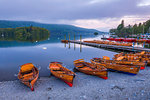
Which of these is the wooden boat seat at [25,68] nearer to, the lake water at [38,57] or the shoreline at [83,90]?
the shoreline at [83,90]

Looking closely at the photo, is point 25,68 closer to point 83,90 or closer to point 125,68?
point 83,90

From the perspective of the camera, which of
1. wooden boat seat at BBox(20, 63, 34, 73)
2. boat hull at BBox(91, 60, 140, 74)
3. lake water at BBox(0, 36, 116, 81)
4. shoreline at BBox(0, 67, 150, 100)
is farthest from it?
lake water at BBox(0, 36, 116, 81)

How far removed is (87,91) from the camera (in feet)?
43.2

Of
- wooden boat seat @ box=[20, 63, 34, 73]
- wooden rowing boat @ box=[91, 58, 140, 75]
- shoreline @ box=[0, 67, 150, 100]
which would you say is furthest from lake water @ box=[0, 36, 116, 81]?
wooden rowing boat @ box=[91, 58, 140, 75]

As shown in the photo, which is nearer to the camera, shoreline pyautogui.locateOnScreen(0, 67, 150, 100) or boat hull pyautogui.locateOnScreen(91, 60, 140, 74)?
shoreline pyautogui.locateOnScreen(0, 67, 150, 100)

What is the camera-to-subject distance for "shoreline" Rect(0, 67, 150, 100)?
1205 cm

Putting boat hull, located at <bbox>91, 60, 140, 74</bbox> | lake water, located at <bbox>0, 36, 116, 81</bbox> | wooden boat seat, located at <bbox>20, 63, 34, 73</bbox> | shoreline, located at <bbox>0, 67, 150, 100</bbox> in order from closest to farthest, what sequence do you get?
shoreline, located at <bbox>0, 67, 150, 100</bbox>, wooden boat seat, located at <bbox>20, 63, 34, 73</bbox>, boat hull, located at <bbox>91, 60, 140, 74</bbox>, lake water, located at <bbox>0, 36, 116, 81</bbox>

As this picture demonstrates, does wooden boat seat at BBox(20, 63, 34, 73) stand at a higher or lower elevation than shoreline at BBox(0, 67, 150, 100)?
higher

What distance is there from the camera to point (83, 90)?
44.0 ft

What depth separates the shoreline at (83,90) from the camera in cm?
1205

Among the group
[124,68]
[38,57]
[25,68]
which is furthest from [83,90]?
[38,57]

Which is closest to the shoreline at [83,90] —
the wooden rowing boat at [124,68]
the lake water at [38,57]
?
the wooden rowing boat at [124,68]

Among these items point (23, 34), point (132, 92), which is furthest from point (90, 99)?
point (23, 34)

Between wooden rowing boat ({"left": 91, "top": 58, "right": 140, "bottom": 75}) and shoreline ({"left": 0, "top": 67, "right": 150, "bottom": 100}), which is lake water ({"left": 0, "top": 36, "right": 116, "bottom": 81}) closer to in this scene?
shoreline ({"left": 0, "top": 67, "right": 150, "bottom": 100})
